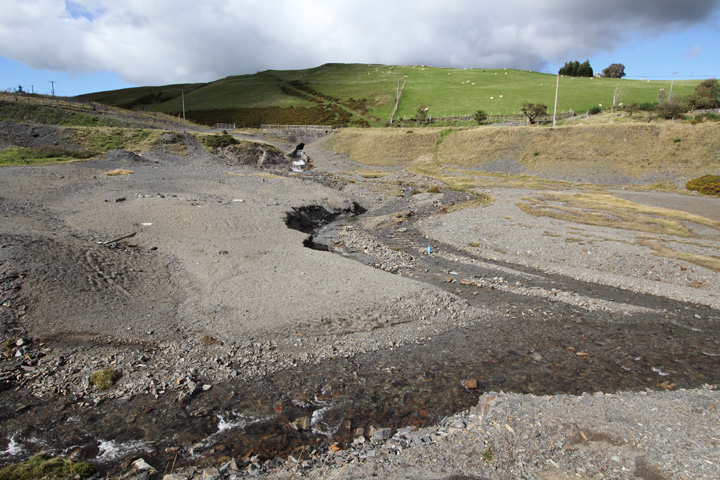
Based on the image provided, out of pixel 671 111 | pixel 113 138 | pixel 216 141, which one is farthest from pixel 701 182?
pixel 113 138

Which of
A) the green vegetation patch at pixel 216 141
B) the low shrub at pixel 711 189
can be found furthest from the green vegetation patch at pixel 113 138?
the low shrub at pixel 711 189

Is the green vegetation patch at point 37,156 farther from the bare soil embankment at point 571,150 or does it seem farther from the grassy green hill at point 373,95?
the grassy green hill at point 373,95

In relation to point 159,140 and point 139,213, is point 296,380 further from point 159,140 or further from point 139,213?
point 159,140

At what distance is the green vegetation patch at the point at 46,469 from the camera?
7.09m

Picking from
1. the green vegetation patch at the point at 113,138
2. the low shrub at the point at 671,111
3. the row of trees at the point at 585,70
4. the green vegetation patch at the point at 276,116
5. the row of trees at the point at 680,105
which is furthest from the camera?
the row of trees at the point at 585,70

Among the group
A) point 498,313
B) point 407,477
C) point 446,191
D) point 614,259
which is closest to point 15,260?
point 407,477

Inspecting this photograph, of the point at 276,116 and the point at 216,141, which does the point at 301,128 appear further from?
the point at 216,141

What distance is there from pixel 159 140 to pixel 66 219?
1403 inches

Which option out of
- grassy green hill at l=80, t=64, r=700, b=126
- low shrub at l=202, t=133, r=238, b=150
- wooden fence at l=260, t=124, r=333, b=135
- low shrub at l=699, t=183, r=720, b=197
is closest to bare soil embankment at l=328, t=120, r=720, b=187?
low shrub at l=699, t=183, r=720, b=197

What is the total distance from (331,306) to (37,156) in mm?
40796

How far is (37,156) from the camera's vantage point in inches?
1540

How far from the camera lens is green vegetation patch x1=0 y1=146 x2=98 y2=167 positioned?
36.3 m

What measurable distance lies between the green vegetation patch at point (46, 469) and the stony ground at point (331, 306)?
0.72 m

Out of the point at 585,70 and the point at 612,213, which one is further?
the point at 585,70
